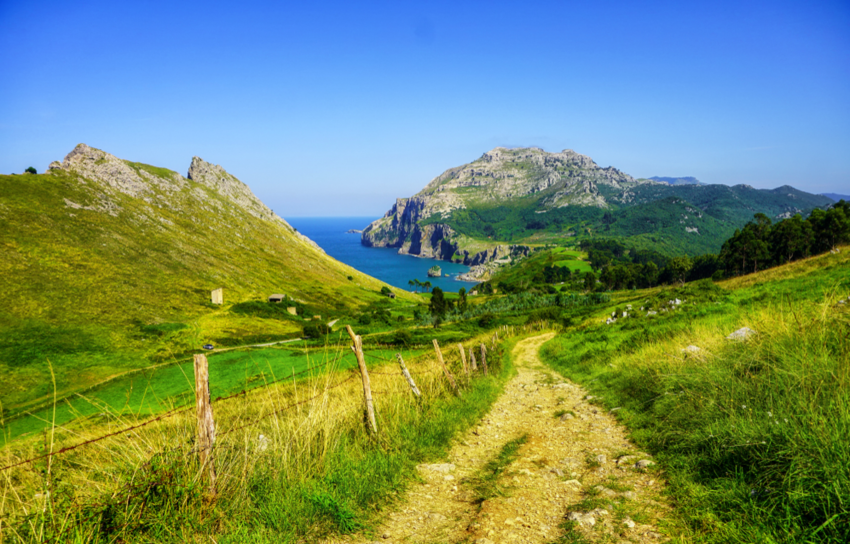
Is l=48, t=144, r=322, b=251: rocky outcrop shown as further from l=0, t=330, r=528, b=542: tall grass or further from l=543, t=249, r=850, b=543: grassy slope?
l=543, t=249, r=850, b=543: grassy slope

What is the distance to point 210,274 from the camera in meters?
112

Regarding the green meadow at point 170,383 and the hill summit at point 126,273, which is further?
the hill summit at point 126,273

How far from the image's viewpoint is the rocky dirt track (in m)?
4.85

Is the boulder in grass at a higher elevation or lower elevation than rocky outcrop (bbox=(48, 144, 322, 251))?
lower

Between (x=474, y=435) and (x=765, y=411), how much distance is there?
565 centimetres

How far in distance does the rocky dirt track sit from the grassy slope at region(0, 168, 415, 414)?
1720cm

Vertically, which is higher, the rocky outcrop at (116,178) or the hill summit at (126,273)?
the rocky outcrop at (116,178)

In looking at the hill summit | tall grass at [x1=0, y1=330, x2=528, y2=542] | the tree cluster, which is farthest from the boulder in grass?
the tree cluster

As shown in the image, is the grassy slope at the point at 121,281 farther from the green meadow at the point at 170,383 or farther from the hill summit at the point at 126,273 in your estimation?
the green meadow at the point at 170,383

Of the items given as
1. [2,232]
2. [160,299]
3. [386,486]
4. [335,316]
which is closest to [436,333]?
[335,316]

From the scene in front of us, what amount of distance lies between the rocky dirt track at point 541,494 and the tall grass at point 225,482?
55 cm

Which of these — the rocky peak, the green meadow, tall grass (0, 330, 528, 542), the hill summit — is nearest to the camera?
tall grass (0, 330, 528, 542)

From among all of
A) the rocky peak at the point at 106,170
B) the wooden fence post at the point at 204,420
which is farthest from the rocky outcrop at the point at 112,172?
the wooden fence post at the point at 204,420

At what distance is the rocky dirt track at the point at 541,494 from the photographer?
4848mm
